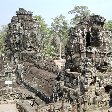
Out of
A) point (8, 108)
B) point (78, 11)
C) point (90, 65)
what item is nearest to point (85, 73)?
point (90, 65)

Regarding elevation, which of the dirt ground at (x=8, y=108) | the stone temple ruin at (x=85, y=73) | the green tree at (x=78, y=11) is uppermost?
the green tree at (x=78, y=11)

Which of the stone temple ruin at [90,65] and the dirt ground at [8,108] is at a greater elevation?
the stone temple ruin at [90,65]

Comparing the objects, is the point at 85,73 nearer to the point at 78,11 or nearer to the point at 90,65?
the point at 90,65

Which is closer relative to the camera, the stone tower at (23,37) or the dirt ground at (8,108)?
the dirt ground at (8,108)

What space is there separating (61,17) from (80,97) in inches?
1826

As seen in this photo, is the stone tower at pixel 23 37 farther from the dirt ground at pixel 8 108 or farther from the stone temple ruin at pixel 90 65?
the stone temple ruin at pixel 90 65

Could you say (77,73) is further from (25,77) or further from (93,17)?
→ (25,77)

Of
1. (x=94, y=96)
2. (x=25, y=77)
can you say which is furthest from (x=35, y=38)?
(x=94, y=96)

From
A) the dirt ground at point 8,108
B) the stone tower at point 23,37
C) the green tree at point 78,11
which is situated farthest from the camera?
the green tree at point 78,11

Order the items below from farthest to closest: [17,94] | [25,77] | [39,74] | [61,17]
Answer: [61,17] → [25,77] → [39,74] → [17,94]

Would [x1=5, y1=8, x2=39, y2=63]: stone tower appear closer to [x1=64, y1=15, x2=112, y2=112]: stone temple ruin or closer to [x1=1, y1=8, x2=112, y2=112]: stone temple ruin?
[x1=1, y1=8, x2=112, y2=112]: stone temple ruin

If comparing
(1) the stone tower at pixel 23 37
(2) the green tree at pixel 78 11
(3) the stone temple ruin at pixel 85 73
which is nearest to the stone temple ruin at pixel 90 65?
(3) the stone temple ruin at pixel 85 73

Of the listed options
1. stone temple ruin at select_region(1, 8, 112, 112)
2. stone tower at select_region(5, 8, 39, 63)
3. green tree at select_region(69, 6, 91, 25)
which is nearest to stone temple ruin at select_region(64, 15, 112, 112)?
stone temple ruin at select_region(1, 8, 112, 112)

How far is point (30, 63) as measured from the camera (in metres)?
28.9
